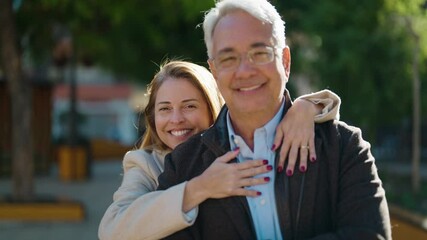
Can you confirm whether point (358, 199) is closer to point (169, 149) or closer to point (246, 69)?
point (246, 69)

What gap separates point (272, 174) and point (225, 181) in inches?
6.2

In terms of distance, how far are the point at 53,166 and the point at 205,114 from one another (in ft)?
78.6

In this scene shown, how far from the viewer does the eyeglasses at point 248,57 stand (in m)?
2.64

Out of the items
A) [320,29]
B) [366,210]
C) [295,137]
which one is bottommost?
[366,210]

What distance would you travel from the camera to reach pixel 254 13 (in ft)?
8.67

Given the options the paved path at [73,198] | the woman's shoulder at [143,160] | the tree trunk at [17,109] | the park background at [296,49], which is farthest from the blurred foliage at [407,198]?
the woman's shoulder at [143,160]

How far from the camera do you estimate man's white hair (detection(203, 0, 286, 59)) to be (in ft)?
8.70

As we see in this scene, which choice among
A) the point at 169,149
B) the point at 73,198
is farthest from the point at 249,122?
the point at 73,198

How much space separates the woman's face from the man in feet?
2.30

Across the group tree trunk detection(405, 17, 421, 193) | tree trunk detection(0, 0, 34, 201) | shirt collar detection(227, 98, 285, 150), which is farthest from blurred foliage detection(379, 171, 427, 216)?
shirt collar detection(227, 98, 285, 150)

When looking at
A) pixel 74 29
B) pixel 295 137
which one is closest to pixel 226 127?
pixel 295 137

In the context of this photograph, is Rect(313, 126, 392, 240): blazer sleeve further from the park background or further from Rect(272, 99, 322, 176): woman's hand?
the park background

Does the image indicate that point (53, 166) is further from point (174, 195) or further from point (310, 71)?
point (174, 195)

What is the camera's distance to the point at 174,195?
2703 millimetres
